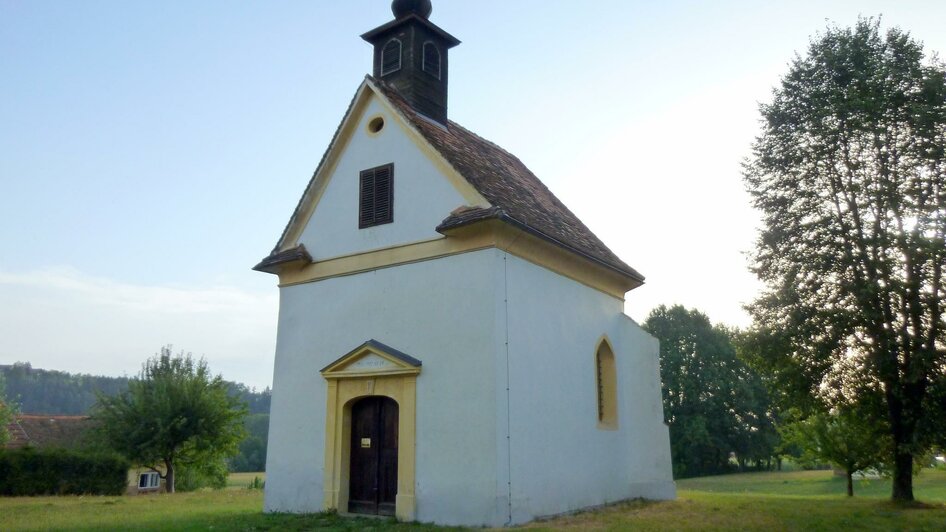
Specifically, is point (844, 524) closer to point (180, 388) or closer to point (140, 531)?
point (140, 531)

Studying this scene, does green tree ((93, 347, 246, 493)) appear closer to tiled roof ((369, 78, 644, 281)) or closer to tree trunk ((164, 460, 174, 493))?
tree trunk ((164, 460, 174, 493))

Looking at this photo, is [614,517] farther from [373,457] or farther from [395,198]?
[395,198]

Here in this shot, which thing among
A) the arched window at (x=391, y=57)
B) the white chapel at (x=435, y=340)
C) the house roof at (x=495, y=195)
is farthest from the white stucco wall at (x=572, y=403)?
the arched window at (x=391, y=57)

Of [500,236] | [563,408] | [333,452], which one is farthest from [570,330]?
[333,452]

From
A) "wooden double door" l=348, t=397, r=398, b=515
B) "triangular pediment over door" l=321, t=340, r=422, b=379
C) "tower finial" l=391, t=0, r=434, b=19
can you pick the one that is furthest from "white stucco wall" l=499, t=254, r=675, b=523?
"tower finial" l=391, t=0, r=434, b=19

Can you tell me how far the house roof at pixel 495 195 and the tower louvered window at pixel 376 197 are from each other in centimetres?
141

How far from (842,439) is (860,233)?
23.2 feet

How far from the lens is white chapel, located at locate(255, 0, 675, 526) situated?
1383 centimetres

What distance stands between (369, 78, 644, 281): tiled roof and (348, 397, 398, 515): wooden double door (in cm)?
449

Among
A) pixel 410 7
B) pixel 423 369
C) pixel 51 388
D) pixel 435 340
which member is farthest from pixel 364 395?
pixel 51 388

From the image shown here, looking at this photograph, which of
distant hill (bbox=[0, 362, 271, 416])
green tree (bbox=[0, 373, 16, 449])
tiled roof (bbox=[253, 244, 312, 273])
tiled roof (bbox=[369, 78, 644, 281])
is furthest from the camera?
distant hill (bbox=[0, 362, 271, 416])

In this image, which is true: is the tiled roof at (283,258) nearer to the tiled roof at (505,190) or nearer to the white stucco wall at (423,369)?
the white stucco wall at (423,369)

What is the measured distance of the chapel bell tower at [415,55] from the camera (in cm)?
1864

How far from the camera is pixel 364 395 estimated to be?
50.0 feet
